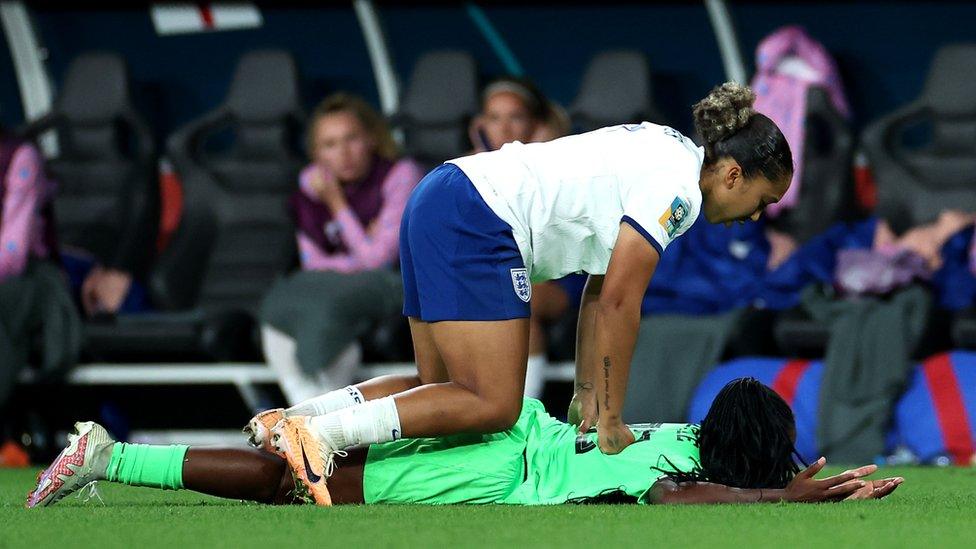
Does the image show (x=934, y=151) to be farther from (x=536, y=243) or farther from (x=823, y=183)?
(x=536, y=243)

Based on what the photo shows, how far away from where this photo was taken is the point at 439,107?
333 inches

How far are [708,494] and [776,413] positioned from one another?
0.94ft

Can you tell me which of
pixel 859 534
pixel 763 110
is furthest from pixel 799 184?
pixel 859 534

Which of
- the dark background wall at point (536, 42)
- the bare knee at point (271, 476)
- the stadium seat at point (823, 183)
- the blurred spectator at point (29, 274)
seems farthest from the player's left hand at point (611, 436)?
the dark background wall at point (536, 42)

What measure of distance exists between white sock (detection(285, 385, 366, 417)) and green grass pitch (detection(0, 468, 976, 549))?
12.6 inches

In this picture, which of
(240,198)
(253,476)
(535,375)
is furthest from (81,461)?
(240,198)

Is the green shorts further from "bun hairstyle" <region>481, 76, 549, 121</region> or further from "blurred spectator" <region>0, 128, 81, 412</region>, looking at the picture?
"blurred spectator" <region>0, 128, 81, 412</region>

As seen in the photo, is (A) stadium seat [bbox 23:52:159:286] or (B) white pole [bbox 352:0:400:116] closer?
(A) stadium seat [bbox 23:52:159:286]

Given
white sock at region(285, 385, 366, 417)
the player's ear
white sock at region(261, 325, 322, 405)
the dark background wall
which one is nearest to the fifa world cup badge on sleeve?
the player's ear

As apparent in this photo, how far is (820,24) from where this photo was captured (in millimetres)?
8789

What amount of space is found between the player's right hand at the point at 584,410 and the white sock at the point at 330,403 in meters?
0.62

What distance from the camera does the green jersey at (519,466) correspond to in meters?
4.45

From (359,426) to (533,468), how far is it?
0.52m

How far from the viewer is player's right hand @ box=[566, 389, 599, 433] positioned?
4.65 metres
